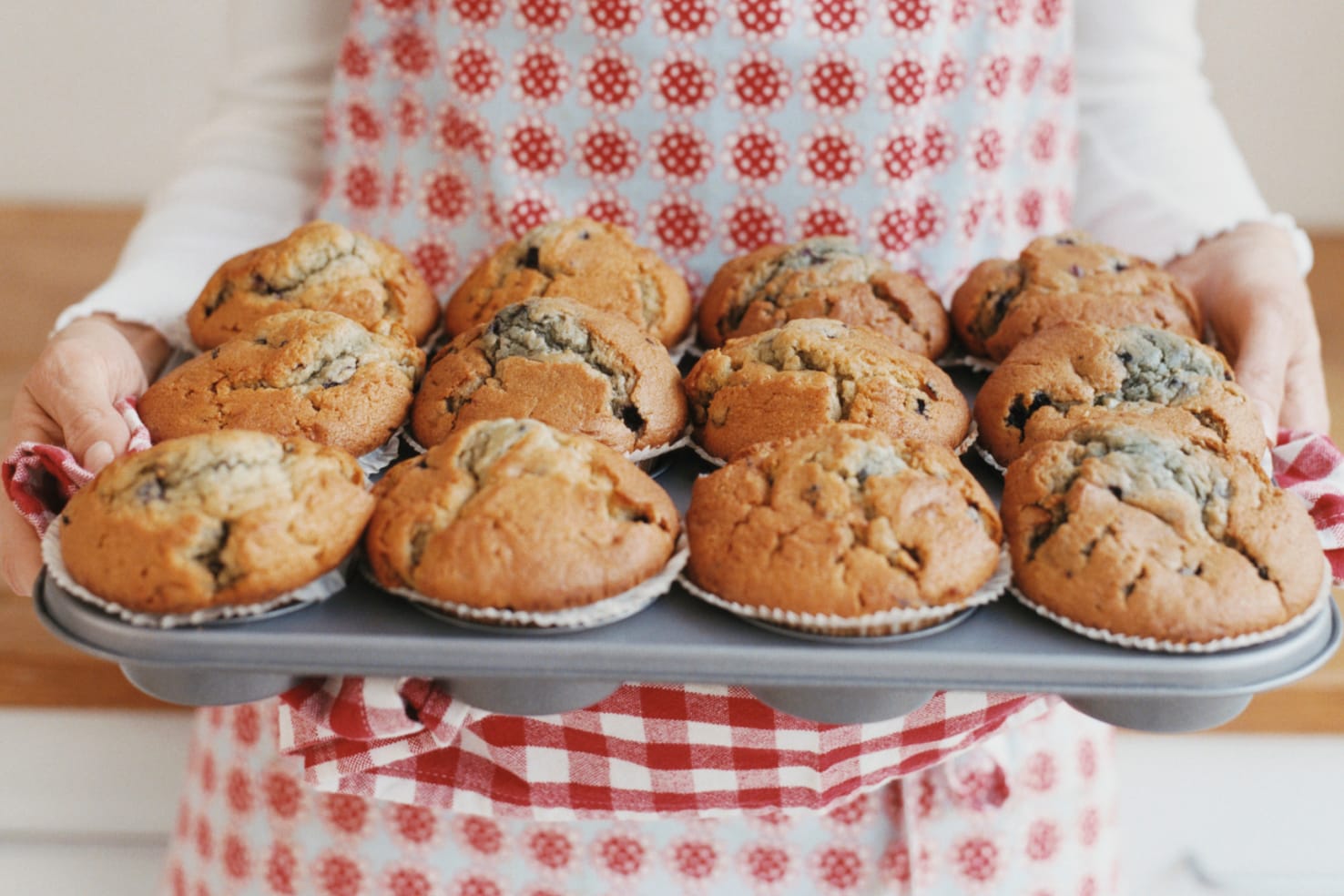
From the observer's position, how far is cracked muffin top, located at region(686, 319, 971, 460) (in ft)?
3.28

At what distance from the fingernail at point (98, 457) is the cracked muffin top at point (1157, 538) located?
2.24 ft

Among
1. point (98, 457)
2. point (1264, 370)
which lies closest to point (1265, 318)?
point (1264, 370)

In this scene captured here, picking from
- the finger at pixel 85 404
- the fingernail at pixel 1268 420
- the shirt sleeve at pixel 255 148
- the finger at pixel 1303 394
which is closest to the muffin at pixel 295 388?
the finger at pixel 85 404

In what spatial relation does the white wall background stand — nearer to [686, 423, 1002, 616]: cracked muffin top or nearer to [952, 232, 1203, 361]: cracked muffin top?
[952, 232, 1203, 361]: cracked muffin top

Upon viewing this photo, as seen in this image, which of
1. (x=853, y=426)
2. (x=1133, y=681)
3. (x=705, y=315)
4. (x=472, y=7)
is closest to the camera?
(x=1133, y=681)

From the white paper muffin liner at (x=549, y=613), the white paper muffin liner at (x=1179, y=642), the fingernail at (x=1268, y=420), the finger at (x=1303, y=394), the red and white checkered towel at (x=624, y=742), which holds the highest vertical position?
the fingernail at (x=1268, y=420)

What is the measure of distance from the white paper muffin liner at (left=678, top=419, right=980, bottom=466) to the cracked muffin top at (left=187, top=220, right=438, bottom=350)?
29 cm

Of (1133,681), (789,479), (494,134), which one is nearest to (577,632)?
(789,479)

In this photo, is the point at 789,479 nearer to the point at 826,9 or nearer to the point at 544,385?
the point at 544,385

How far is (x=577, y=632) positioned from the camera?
0.82 m

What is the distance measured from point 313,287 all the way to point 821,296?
1.57 ft

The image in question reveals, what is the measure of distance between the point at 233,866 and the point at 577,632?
2.62 ft

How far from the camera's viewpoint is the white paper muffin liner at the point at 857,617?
814 mm

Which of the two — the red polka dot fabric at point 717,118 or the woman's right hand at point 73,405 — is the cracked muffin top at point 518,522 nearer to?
the woman's right hand at point 73,405
